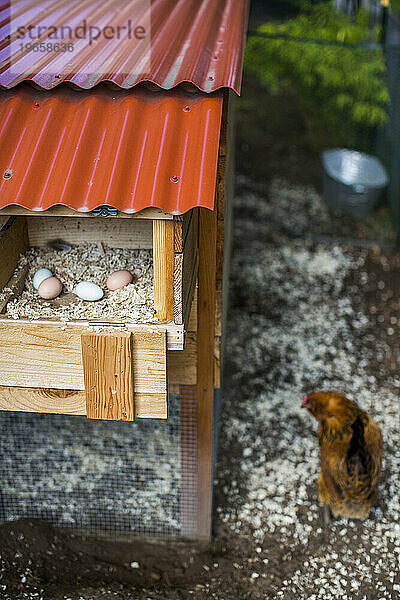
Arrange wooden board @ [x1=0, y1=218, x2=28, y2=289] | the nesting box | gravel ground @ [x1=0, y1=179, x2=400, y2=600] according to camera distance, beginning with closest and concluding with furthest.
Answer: the nesting box < wooden board @ [x1=0, y1=218, x2=28, y2=289] < gravel ground @ [x1=0, y1=179, x2=400, y2=600]

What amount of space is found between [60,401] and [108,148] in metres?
0.93

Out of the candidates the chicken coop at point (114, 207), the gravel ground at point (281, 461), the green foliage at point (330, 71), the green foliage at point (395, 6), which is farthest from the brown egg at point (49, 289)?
the green foliage at point (395, 6)

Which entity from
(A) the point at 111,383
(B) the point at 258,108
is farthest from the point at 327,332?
(B) the point at 258,108

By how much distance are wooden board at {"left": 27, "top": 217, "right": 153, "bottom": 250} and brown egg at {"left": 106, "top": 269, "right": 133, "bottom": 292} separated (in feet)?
0.96

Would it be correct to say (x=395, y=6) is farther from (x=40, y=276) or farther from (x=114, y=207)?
(x=114, y=207)

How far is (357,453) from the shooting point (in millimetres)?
3232

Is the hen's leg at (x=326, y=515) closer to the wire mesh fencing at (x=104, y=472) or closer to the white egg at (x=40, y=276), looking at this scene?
the wire mesh fencing at (x=104, y=472)

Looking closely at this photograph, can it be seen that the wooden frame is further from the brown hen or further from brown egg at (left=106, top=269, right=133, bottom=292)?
the brown hen

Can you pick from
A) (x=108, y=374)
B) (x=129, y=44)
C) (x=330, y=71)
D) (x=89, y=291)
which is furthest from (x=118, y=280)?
(x=330, y=71)

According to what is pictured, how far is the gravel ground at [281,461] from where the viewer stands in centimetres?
302

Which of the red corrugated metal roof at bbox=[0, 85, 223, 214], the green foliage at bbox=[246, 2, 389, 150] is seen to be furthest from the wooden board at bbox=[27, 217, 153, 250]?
the green foliage at bbox=[246, 2, 389, 150]

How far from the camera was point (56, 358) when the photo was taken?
2.26 m

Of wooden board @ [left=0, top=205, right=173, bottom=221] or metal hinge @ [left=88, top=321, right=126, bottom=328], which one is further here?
metal hinge @ [left=88, top=321, right=126, bottom=328]

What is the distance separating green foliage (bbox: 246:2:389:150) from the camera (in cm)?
648
